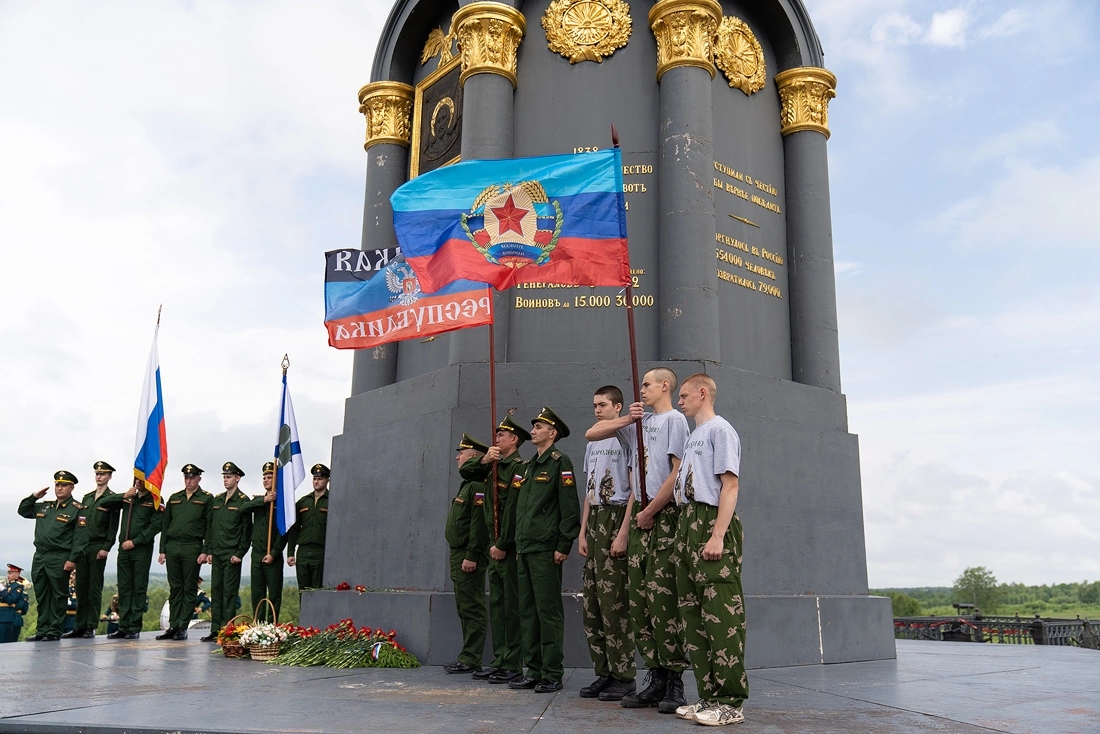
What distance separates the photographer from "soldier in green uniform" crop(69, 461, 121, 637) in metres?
10.8

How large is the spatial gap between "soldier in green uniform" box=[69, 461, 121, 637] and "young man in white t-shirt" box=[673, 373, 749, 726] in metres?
8.51

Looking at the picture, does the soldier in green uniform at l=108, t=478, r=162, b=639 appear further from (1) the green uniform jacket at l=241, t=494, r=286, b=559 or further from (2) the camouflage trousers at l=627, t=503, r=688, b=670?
(2) the camouflage trousers at l=627, t=503, r=688, b=670

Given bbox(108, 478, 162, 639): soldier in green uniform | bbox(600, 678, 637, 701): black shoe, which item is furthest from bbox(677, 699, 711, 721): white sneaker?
bbox(108, 478, 162, 639): soldier in green uniform

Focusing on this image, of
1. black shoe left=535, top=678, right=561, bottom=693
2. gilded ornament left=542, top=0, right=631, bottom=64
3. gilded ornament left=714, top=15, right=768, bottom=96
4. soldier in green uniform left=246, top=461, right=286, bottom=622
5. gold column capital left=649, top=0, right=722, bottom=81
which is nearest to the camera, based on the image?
black shoe left=535, top=678, right=561, bottom=693

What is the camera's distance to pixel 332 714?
14.9 ft

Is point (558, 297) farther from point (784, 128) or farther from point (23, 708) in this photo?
point (23, 708)

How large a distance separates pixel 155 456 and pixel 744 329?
6.58 metres

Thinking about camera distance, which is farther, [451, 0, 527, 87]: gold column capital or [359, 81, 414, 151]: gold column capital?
[359, 81, 414, 151]: gold column capital

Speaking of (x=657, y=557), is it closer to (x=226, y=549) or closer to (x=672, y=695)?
(x=672, y=695)

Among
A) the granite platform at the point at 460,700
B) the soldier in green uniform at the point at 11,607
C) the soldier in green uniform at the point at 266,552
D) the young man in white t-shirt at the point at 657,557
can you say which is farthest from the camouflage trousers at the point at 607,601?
the soldier in green uniform at the point at 11,607

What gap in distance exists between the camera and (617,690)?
210 inches

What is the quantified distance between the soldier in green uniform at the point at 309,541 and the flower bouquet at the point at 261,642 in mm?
2329

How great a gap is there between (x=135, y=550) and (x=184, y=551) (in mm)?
797

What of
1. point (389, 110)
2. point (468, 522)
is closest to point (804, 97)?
point (389, 110)
